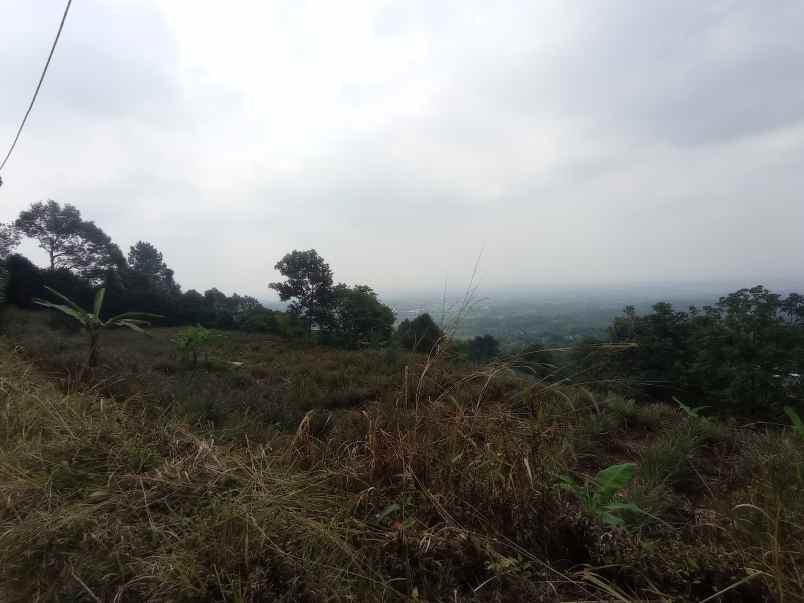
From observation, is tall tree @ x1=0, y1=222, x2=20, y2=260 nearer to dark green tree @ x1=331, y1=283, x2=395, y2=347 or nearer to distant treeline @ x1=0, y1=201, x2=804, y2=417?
distant treeline @ x1=0, y1=201, x2=804, y2=417

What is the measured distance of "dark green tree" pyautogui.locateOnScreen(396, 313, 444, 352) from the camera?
2067 millimetres

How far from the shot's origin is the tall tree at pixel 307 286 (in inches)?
656

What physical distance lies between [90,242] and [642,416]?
22566mm

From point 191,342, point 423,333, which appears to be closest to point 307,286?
point 191,342

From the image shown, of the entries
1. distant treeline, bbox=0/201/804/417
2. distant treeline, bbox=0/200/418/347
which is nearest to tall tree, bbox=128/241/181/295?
distant treeline, bbox=0/201/804/417

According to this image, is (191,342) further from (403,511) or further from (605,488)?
(605,488)

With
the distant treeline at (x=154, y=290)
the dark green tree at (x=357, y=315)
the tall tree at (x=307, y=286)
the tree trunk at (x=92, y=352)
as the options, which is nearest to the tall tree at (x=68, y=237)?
the distant treeline at (x=154, y=290)

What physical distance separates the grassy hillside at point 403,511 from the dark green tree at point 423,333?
0.22 m

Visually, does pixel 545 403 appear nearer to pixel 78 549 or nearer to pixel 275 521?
pixel 275 521

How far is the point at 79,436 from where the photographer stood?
189 cm

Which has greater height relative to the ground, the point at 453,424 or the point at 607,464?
the point at 453,424

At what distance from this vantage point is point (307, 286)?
17.2 meters

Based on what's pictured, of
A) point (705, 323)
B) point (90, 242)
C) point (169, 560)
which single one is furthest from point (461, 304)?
point (90, 242)

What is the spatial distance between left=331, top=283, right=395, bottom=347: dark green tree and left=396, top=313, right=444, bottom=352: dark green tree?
7445 mm
